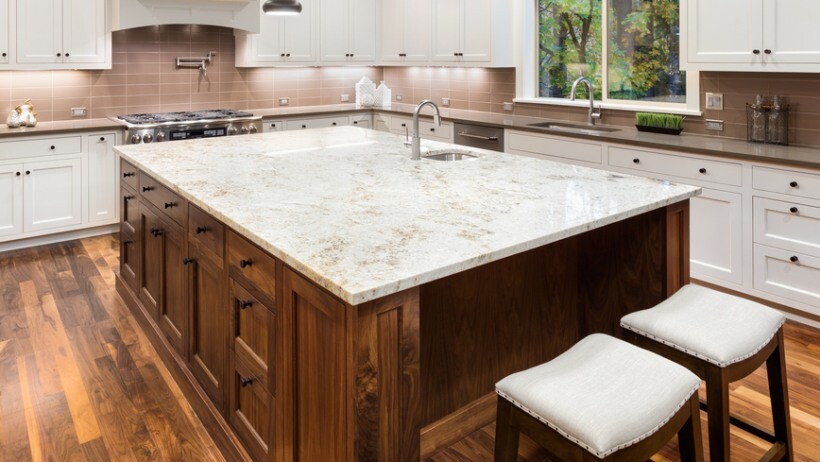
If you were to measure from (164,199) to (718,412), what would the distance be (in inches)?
90.1

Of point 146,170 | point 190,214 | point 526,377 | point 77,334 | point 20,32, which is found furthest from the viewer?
point 20,32

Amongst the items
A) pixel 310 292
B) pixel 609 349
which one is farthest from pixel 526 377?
pixel 310 292

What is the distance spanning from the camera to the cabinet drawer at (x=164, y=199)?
2.47m

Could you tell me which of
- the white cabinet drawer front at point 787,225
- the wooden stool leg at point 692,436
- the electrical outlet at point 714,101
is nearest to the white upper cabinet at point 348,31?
the electrical outlet at point 714,101

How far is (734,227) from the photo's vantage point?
11.2 feet

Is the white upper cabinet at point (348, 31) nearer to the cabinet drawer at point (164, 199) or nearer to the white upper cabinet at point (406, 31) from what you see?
the white upper cabinet at point (406, 31)

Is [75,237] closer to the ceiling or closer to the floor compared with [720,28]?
closer to the floor

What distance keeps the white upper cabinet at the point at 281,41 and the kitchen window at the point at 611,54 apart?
218cm

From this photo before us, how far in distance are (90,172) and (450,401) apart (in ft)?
13.0

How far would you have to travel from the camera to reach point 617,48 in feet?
15.5

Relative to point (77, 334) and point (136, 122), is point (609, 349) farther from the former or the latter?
point (136, 122)

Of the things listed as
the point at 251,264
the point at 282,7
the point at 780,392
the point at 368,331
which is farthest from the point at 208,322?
the point at 780,392

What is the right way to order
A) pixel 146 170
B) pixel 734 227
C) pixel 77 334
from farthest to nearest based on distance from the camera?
pixel 734 227 < pixel 77 334 < pixel 146 170

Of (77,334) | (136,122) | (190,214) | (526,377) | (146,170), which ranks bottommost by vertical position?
(77,334)
